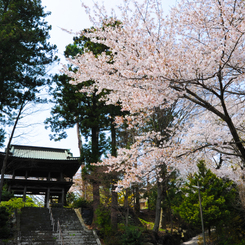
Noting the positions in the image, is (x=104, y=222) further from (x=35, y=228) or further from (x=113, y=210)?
(x=35, y=228)

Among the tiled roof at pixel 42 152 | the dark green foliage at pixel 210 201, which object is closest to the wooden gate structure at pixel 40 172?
the tiled roof at pixel 42 152

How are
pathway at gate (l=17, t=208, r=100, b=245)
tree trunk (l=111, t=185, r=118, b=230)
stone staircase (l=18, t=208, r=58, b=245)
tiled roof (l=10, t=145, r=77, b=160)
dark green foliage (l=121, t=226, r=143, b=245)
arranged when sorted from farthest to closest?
tiled roof (l=10, t=145, r=77, b=160) < tree trunk (l=111, t=185, r=118, b=230) < pathway at gate (l=17, t=208, r=100, b=245) < stone staircase (l=18, t=208, r=58, b=245) < dark green foliage (l=121, t=226, r=143, b=245)

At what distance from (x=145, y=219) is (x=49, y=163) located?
31.9 feet

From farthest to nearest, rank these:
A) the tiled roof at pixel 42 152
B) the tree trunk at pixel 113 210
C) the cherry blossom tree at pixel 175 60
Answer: the tiled roof at pixel 42 152 < the tree trunk at pixel 113 210 < the cherry blossom tree at pixel 175 60

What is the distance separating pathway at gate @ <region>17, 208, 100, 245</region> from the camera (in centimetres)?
1185

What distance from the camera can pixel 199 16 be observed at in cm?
576

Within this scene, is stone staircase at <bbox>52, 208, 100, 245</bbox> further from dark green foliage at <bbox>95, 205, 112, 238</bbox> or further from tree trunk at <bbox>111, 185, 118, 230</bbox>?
tree trunk at <bbox>111, 185, 118, 230</bbox>

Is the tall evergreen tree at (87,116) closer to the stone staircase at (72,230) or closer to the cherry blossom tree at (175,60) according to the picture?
the stone staircase at (72,230)

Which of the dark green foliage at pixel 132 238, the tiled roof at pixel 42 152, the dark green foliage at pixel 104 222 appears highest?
the tiled roof at pixel 42 152

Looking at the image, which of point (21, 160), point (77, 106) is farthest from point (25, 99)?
point (21, 160)

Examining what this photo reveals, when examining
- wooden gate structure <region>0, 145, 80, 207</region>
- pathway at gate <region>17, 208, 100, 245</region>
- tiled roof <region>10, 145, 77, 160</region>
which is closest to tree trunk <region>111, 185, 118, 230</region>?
pathway at gate <region>17, 208, 100, 245</region>

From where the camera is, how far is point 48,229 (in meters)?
13.5

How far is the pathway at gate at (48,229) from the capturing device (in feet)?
38.9

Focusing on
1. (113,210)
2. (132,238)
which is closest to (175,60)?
(132,238)
